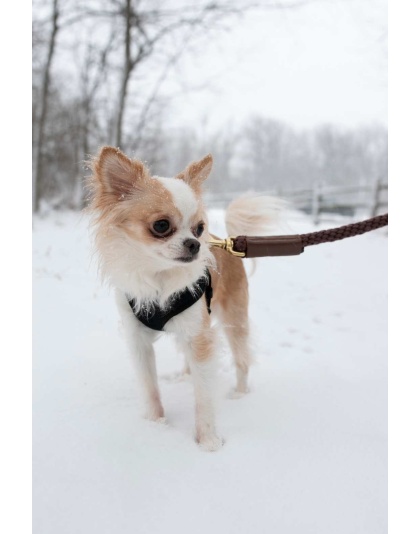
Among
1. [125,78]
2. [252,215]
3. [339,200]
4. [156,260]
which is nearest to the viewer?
[156,260]

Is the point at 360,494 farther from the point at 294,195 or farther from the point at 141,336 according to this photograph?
the point at 294,195

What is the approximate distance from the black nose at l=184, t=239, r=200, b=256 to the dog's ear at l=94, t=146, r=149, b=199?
0.39 metres

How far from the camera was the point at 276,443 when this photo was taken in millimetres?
1999

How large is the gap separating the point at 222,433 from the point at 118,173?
1432 mm

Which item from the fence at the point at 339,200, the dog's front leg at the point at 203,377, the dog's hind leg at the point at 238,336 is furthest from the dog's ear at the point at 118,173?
the fence at the point at 339,200

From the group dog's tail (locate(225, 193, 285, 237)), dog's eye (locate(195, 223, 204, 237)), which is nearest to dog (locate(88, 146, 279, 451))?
dog's eye (locate(195, 223, 204, 237))

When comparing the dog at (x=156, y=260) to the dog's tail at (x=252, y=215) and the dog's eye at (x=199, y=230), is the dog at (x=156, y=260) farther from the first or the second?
the dog's tail at (x=252, y=215)

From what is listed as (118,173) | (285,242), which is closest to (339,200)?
(285,242)

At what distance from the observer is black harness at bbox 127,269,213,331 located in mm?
1975

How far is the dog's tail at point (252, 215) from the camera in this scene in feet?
8.82

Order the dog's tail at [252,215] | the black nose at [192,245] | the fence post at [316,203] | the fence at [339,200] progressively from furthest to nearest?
the fence post at [316,203] < the fence at [339,200] < the dog's tail at [252,215] < the black nose at [192,245]

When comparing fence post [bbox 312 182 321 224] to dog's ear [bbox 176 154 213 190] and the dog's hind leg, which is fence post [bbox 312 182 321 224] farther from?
dog's ear [bbox 176 154 213 190]

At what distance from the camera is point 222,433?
82.9 inches

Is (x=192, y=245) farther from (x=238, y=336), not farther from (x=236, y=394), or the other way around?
(x=236, y=394)
